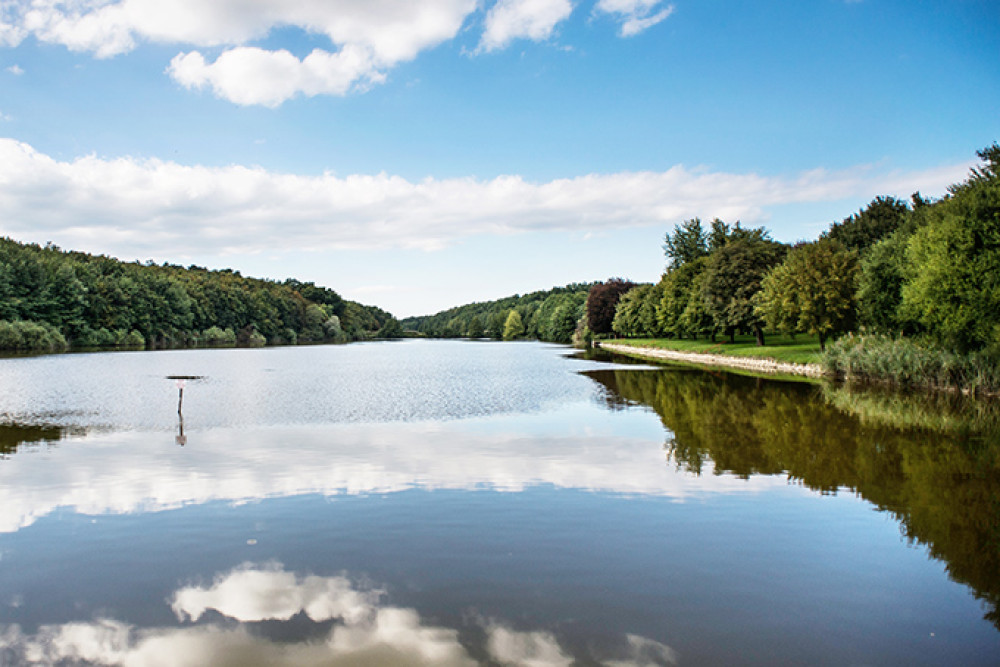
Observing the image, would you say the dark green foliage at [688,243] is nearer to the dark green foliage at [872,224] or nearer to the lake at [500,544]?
the dark green foliage at [872,224]

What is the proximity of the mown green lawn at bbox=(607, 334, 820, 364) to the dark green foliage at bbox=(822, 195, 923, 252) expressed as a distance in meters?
9.89

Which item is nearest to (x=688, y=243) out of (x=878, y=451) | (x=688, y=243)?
(x=688, y=243)

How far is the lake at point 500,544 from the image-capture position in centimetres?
593

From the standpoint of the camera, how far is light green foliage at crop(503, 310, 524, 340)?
168 meters

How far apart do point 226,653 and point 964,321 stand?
26.4 meters

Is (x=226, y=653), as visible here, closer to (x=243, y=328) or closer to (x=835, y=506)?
(x=835, y=506)

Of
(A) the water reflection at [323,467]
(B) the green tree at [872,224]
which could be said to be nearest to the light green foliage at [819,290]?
(B) the green tree at [872,224]

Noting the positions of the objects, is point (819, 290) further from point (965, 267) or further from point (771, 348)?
point (965, 267)

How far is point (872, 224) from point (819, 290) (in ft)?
84.5

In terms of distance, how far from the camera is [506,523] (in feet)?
30.7

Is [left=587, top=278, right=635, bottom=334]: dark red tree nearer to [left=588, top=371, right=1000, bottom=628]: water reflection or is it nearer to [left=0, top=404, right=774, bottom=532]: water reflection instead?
[left=588, top=371, right=1000, bottom=628]: water reflection

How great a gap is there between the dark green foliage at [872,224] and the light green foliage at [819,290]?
2062 cm

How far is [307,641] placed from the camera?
590 cm

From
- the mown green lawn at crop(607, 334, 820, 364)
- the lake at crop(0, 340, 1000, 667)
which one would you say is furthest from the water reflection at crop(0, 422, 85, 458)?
the mown green lawn at crop(607, 334, 820, 364)
